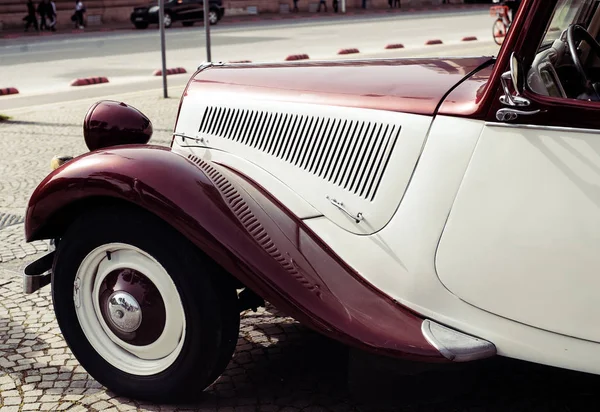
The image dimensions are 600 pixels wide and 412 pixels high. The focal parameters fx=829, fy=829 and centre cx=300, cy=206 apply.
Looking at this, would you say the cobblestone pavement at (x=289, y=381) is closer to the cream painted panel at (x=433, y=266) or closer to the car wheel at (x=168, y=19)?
the cream painted panel at (x=433, y=266)

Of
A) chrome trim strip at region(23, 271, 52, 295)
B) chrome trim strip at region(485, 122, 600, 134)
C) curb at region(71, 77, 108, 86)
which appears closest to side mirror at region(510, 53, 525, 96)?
chrome trim strip at region(485, 122, 600, 134)

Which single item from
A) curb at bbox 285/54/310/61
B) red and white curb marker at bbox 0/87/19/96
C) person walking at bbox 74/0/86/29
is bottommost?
person walking at bbox 74/0/86/29

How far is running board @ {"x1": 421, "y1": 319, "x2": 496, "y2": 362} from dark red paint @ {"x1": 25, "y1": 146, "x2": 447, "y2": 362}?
0.08 ft

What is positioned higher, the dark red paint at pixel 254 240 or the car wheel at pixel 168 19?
the dark red paint at pixel 254 240

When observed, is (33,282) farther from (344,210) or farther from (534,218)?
(534,218)

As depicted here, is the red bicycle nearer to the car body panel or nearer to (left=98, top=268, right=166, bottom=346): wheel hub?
the car body panel

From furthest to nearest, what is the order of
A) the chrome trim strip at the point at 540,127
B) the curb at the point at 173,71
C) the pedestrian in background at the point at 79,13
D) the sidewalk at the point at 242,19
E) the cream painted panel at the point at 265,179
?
1. the pedestrian in background at the point at 79,13
2. the sidewalk at the point at 242,19
3. the curb at the point at 173,71
4. the cream painted panel at the point at 265,179
5. the chrome trim strip at the point at 540,127

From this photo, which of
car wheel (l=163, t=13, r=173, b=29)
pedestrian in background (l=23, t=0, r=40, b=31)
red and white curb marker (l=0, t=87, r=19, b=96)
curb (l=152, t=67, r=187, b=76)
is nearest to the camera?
red and white curb marker (l=0, t=87, r=19, b=96)

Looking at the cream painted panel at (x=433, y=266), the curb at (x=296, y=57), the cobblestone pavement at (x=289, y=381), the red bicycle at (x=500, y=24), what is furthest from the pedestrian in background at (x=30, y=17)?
the cream painted panel at (x=433, y=266)

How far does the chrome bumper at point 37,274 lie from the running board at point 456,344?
1546mm

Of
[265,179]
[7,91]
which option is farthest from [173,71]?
[265,179]

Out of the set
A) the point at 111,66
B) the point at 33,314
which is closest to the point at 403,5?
the point at 111,66

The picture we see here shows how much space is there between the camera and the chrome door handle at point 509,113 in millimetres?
2492

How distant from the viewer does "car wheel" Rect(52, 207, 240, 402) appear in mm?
2850
